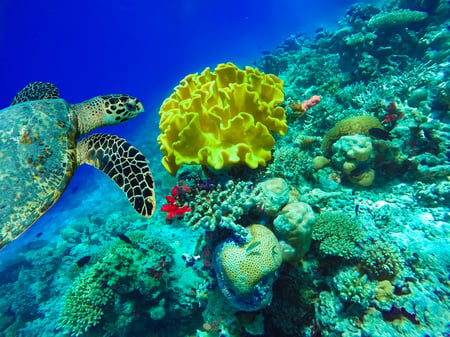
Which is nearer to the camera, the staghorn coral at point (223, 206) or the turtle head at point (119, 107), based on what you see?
the staghorn coral at point (223, 206)

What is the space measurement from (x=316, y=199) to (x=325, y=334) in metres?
1.84

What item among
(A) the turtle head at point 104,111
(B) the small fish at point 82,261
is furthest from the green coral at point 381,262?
(B) the small fish at point 82,261

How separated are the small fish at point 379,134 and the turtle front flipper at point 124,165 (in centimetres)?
414

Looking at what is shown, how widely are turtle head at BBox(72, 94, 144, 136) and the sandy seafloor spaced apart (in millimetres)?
1998

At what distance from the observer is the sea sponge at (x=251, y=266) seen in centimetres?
252

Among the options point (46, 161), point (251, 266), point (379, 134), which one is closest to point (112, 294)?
point (46, 161)

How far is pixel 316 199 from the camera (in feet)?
12.3

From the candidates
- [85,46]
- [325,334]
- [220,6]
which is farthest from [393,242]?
[85,46]

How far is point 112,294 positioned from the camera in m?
Result: 5.21

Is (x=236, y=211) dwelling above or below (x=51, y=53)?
below

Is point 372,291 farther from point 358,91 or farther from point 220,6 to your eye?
point 220,6

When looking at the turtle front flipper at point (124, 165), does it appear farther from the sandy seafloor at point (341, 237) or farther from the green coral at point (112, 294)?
the green coral at point (112, 294)

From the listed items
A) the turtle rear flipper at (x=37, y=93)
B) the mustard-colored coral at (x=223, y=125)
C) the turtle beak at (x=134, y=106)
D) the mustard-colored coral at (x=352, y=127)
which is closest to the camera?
the mustard-colored coral at (x=223, y=125)

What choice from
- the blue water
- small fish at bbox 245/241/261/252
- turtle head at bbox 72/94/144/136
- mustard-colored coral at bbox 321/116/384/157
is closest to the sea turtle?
turtle head at bbox 72/94/144/136
